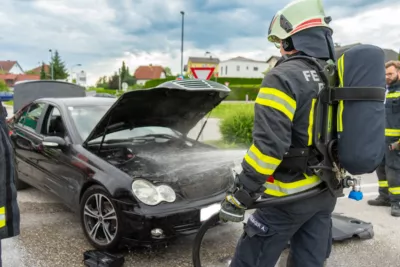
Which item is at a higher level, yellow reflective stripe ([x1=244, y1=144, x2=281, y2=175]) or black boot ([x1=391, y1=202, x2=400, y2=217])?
yellow reflective stripe ([x1=244, y1=144, x2=281, y2=175])

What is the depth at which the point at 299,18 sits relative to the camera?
224 centimetres

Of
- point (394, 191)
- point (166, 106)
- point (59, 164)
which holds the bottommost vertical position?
point (394, 191)

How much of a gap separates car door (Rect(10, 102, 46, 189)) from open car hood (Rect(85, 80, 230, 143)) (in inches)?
48.6

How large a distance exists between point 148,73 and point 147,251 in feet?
337

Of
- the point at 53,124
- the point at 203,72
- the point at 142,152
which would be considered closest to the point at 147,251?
the point at 142,152

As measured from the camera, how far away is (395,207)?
4.96 m

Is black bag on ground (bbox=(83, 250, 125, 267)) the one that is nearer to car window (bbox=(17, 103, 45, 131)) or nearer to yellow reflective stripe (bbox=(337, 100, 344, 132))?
yellow reflective stripe (bbox=(337, 100, 344, 132))

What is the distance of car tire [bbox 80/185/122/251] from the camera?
350 centimetres

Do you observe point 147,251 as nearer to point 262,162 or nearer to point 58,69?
point 262,162

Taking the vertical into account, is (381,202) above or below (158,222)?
below

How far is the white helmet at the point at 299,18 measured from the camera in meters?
2.23

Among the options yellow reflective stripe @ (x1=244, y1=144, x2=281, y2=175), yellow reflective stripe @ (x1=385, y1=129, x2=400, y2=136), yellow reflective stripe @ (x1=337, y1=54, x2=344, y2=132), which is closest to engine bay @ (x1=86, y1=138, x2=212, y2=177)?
yellow reflective stripe @ (x1=244, y1=144, x2=281, y2=175)

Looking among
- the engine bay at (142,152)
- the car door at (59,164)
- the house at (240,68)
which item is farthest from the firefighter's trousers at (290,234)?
the house at (240,68)

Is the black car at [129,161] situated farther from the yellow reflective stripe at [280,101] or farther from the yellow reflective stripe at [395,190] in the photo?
the yellow reflective stripe at [395,190]
